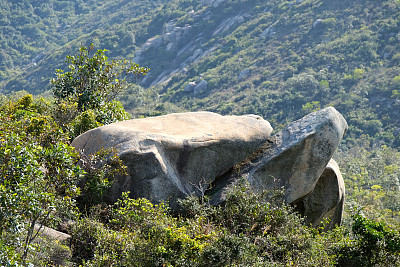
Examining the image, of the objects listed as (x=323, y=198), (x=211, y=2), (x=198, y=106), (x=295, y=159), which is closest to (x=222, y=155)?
(x=295, y=159)

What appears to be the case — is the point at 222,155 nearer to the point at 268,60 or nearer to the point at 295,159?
the point at 295,159

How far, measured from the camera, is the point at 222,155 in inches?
425

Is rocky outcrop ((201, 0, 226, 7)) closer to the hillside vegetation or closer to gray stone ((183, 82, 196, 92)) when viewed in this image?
the hillside vegetation

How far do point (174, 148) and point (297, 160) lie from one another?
308 centimetres

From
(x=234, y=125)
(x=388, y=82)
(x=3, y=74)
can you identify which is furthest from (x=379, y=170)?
(x=3, y=74)

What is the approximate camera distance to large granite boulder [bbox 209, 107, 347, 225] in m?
11.2

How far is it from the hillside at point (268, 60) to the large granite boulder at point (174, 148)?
1791 inches

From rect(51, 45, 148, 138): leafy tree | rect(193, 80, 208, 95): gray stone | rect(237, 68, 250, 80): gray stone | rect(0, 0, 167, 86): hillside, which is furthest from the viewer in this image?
rect(0, 0, 167, 86): hillside

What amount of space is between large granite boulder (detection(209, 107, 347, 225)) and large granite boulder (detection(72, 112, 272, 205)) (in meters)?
0.36

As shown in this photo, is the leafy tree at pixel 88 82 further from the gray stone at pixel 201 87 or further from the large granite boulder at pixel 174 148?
the gray stone at pixel 201 87

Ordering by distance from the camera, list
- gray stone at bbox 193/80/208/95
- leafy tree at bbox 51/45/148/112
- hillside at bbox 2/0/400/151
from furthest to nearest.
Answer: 1. gray stone at bbox 193/80/208/95
2. hillside at bbox 2/0/400/151
3. leafy tree at bbox 51/45/148/112

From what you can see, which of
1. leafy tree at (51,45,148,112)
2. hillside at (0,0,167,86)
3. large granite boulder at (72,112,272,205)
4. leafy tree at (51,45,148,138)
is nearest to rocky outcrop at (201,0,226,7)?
hillside at (0,0,167,86)

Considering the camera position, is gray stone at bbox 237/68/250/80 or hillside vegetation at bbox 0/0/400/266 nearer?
hillside vegetation at bbox 0/0/400/266

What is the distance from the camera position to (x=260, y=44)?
78188 mm
